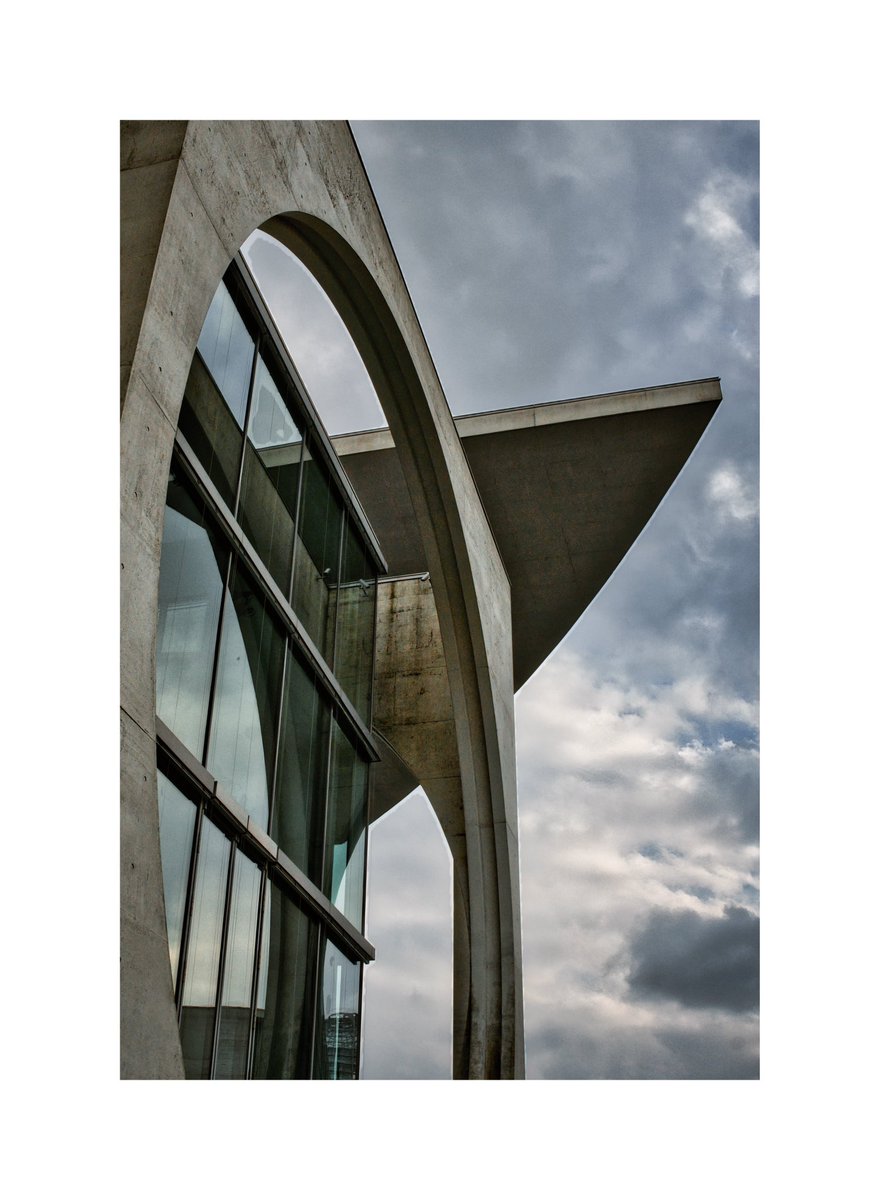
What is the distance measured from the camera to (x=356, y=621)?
56.6 ft

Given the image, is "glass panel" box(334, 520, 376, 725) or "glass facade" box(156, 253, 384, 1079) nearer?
"glass facade" box(156, 253, 384, 1079)

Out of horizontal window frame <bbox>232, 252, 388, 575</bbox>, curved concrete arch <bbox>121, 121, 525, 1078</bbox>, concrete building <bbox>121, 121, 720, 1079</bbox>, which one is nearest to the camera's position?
curved concrete arch <bbox>121, 121, 525, 1078</bbox>

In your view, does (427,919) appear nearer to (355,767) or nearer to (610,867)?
(610,867)

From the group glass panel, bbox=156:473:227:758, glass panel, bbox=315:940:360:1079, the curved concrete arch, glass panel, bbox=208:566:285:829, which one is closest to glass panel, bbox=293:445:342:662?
glass panel, bbox=208:566:285:829

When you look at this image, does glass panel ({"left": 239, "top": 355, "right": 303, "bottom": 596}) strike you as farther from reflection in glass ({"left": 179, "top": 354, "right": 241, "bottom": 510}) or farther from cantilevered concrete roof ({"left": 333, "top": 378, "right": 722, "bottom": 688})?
cantilevered concrete roof ({"left": 333, "top": 378, "right": 722, "bottom": 688})

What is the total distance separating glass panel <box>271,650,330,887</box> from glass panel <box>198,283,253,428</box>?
10.8ft

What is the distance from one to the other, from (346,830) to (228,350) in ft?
22.4

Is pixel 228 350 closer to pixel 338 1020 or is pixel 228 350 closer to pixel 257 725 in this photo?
pixel 257 725

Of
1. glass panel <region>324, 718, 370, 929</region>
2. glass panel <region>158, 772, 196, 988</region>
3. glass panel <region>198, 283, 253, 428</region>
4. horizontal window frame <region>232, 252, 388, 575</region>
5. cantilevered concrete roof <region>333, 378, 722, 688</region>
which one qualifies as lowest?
glass panel <region>158, 772, 196, 988</region>

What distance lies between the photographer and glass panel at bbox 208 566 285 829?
11578 mm
